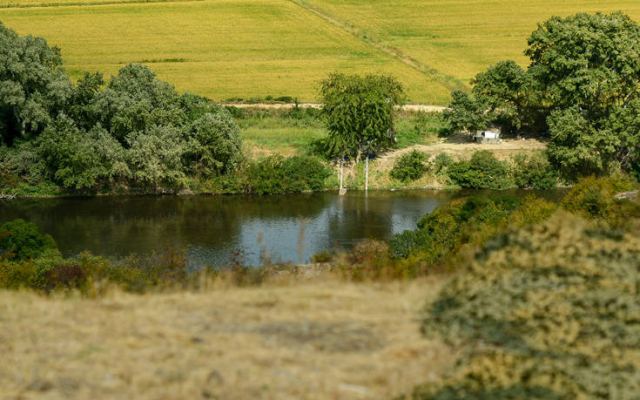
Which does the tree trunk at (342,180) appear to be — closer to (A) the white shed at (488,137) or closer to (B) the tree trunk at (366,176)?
(B) the tree trunk at (366,176)

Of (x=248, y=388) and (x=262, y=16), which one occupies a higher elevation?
(x=262, y=16)

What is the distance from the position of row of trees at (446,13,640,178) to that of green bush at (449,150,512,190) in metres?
3.32

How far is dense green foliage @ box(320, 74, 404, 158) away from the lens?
58.1m

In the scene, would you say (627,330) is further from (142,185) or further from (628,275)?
(142,185)

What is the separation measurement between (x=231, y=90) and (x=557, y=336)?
189 ft

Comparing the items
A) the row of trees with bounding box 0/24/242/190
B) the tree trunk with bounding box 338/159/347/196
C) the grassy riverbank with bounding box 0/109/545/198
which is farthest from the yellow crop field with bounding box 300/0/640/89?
the row of trees with bounding box 0/24/242/190

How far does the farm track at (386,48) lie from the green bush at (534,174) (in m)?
14.2

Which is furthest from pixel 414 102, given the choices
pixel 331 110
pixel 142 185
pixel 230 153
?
pixel 142 185

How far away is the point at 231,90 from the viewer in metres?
72.6

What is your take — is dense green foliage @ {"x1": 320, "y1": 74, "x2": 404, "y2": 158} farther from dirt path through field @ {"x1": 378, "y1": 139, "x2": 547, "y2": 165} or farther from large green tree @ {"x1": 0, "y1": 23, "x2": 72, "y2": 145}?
large green tree @ {"x1": 0, "y1": 23, "x2": 72, "y2": 145}

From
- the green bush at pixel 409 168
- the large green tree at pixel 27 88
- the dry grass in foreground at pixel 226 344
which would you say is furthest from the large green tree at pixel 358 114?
the dry grass in foreground at pixel 226 344

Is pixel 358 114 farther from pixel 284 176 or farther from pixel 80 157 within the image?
pixel 80 157

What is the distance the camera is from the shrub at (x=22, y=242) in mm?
39188

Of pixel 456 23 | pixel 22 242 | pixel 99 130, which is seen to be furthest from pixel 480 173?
pixel 456 23
